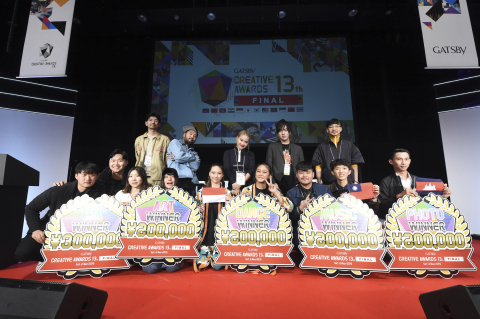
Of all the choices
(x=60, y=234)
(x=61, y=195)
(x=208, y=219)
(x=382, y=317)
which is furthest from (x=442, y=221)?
(x=61, y=195)

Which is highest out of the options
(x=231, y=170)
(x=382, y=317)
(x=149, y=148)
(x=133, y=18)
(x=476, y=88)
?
(x=133, y=18)

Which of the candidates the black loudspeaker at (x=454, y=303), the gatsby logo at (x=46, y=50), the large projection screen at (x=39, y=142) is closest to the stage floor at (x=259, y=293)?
the black loudspeaker at (x=454, y=303)

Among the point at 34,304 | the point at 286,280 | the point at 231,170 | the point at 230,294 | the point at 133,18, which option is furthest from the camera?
the point at 133,18

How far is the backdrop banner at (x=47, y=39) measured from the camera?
3734 millimetres

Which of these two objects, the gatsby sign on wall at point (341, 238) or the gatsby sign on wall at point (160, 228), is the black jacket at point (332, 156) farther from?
the gatsby sign on wall at point (160, 228)

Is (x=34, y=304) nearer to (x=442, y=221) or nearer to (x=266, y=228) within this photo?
(x=266, y=228)

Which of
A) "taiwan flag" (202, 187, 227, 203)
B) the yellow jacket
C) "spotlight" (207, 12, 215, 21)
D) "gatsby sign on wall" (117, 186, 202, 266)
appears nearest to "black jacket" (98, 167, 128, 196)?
the yellow jacket

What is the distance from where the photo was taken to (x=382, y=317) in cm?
149

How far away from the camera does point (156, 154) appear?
3.77 meters

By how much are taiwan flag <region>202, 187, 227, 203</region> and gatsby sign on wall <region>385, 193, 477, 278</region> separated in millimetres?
1626

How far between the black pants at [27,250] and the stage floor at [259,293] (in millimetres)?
125

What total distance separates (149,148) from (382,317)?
3.48 m

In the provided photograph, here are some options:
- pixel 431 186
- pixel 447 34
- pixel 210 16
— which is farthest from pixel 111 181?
pixel 447 34

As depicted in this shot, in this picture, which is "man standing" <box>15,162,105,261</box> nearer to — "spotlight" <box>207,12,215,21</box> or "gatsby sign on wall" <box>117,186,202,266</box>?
"gatsby sign on wall" <box>117,186,202,266</box>
